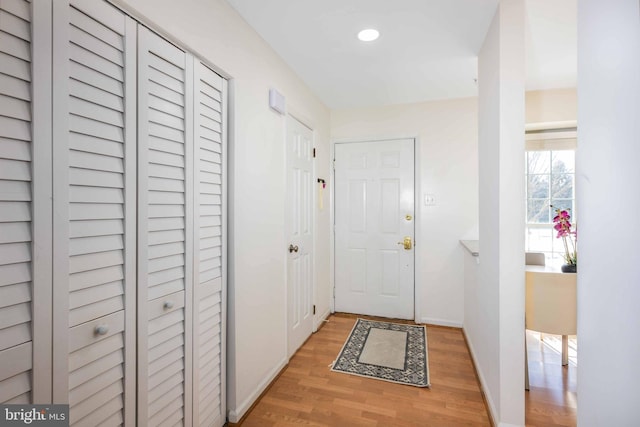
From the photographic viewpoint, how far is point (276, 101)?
227 centimetres

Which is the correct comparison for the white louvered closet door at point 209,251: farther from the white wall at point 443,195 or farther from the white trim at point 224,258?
the white wall at point 443,195

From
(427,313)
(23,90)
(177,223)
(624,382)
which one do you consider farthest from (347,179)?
(624,382)

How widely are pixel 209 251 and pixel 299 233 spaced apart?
1.22 metres

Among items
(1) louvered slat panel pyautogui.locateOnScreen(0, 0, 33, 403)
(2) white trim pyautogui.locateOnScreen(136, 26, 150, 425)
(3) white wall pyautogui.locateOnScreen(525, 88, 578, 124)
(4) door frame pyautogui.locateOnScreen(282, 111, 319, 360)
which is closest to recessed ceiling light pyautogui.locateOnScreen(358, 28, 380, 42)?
(4) door frame pyautogui.locateOnScreen(282, 111, 319, 360)

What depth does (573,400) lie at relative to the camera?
2.03m

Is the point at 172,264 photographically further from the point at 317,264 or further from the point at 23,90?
the point at 317,264

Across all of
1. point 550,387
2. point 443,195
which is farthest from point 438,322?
point 443,195

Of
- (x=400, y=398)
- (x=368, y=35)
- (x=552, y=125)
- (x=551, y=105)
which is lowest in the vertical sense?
(x=400, y=398)

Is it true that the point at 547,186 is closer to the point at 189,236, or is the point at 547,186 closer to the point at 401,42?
the point at 401,42

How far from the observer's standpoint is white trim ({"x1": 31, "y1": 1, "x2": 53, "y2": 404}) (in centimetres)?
88

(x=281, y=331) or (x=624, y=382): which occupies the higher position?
(x=624, y=382)

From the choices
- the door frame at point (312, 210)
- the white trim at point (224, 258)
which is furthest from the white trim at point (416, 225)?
the white trim at point (224, 258)

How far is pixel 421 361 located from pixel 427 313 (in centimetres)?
90

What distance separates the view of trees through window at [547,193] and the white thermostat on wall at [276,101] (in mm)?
2791
